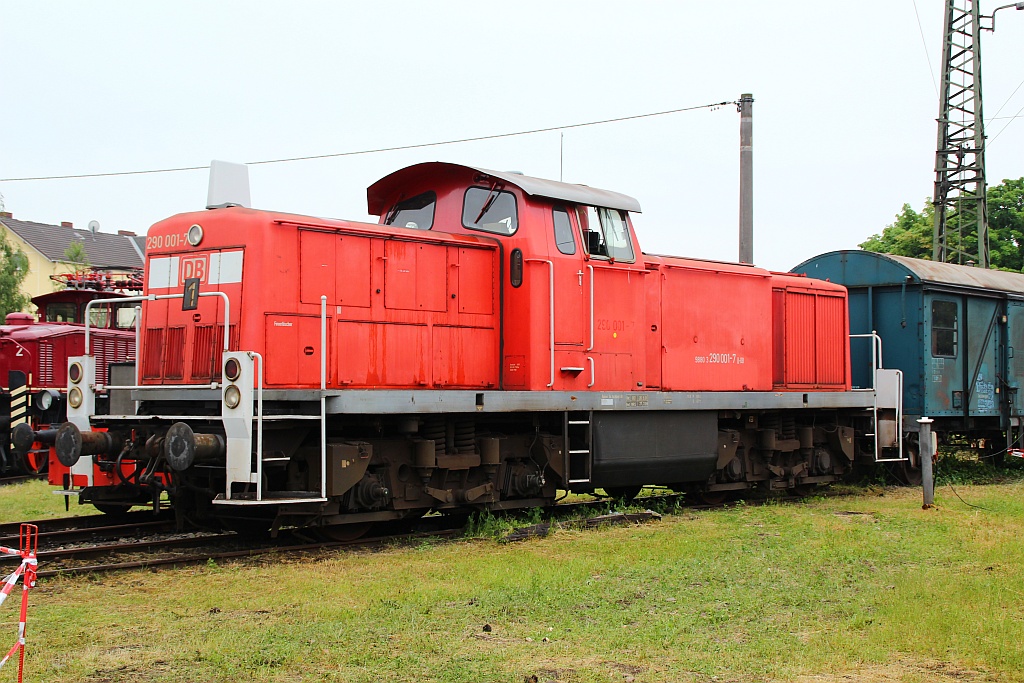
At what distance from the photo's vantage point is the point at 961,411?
15734 mm

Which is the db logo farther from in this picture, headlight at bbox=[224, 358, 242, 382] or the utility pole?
the utility pole

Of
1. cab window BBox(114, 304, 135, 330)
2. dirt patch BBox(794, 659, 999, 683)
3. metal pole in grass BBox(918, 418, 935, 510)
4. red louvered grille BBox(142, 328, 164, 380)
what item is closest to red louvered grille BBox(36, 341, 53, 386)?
cab window BBox(114, 304, 135, 330)

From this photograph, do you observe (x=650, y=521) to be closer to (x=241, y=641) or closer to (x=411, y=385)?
(x=411, y=385)

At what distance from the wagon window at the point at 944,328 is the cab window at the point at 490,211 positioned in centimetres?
857

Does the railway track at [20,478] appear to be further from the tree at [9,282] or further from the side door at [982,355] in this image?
the tree at [9,282]

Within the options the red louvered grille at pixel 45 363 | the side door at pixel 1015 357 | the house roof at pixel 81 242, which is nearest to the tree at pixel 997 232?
the side door at pixel 1015 357

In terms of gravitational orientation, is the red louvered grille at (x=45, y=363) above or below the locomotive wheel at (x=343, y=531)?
above

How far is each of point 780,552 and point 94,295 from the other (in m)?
13.5

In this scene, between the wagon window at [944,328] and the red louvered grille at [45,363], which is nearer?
the wagon window at [944,328]

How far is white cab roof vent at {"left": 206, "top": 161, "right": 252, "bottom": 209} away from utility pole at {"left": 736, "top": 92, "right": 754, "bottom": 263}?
9.32 meters

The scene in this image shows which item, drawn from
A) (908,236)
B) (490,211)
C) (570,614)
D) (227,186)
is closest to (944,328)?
A: (490,211)

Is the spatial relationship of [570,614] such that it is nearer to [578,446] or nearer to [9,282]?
[578,446]

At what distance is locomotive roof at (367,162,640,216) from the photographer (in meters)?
10.1

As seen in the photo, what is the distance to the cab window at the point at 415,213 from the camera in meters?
10.7
